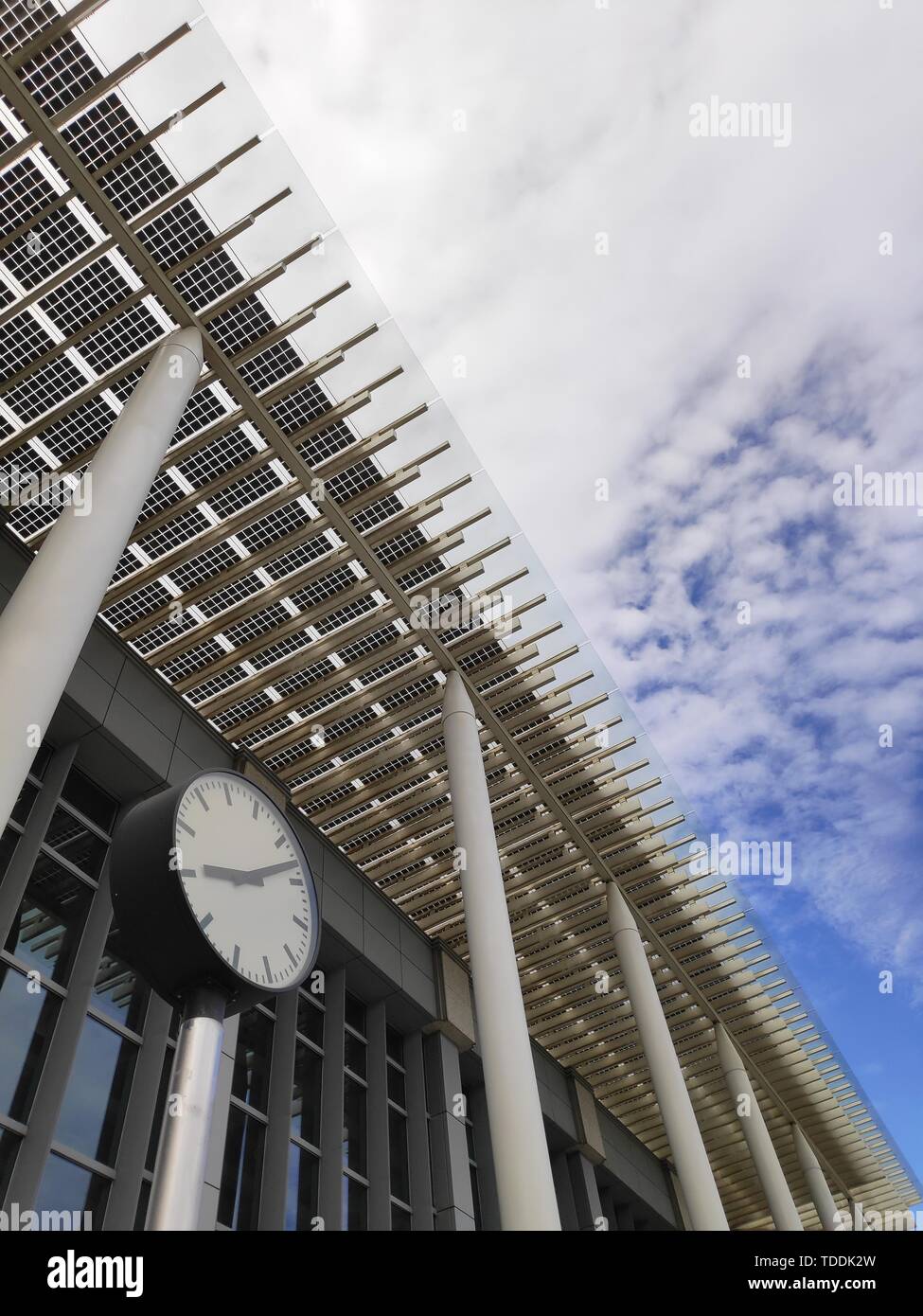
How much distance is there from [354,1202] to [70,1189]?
523cm

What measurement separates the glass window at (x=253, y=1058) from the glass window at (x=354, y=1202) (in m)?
1.77

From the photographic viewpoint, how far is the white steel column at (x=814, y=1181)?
908 inches

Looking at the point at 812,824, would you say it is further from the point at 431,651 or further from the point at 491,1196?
the point at 431,651


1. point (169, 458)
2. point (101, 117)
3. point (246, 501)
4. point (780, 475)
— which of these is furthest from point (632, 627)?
point (101, 117)

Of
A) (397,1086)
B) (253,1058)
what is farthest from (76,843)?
(397,1086)

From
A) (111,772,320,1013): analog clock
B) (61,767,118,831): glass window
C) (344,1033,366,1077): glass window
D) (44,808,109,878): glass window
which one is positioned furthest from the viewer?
(344,1033,366,1077): glass window

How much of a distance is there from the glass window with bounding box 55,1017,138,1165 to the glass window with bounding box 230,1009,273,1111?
5.92ft

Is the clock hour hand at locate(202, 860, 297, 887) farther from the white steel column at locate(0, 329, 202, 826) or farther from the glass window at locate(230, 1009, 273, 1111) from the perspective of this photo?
the glass window at locate(230, 1009, 273, 1111)

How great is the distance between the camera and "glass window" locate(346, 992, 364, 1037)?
48.2ft

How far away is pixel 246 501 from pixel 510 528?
3.30 m

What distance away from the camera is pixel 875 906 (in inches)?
912

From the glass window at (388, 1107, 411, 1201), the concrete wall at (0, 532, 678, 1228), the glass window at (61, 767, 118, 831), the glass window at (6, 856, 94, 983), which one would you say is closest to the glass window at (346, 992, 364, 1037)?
the concrete wall at (0, 532, 678, 1228)

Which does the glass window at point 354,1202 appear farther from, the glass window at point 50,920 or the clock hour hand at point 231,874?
the clock hour hand at point 231,874

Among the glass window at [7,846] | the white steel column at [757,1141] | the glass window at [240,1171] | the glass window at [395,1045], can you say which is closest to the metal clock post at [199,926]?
the glass window at [7,846]
